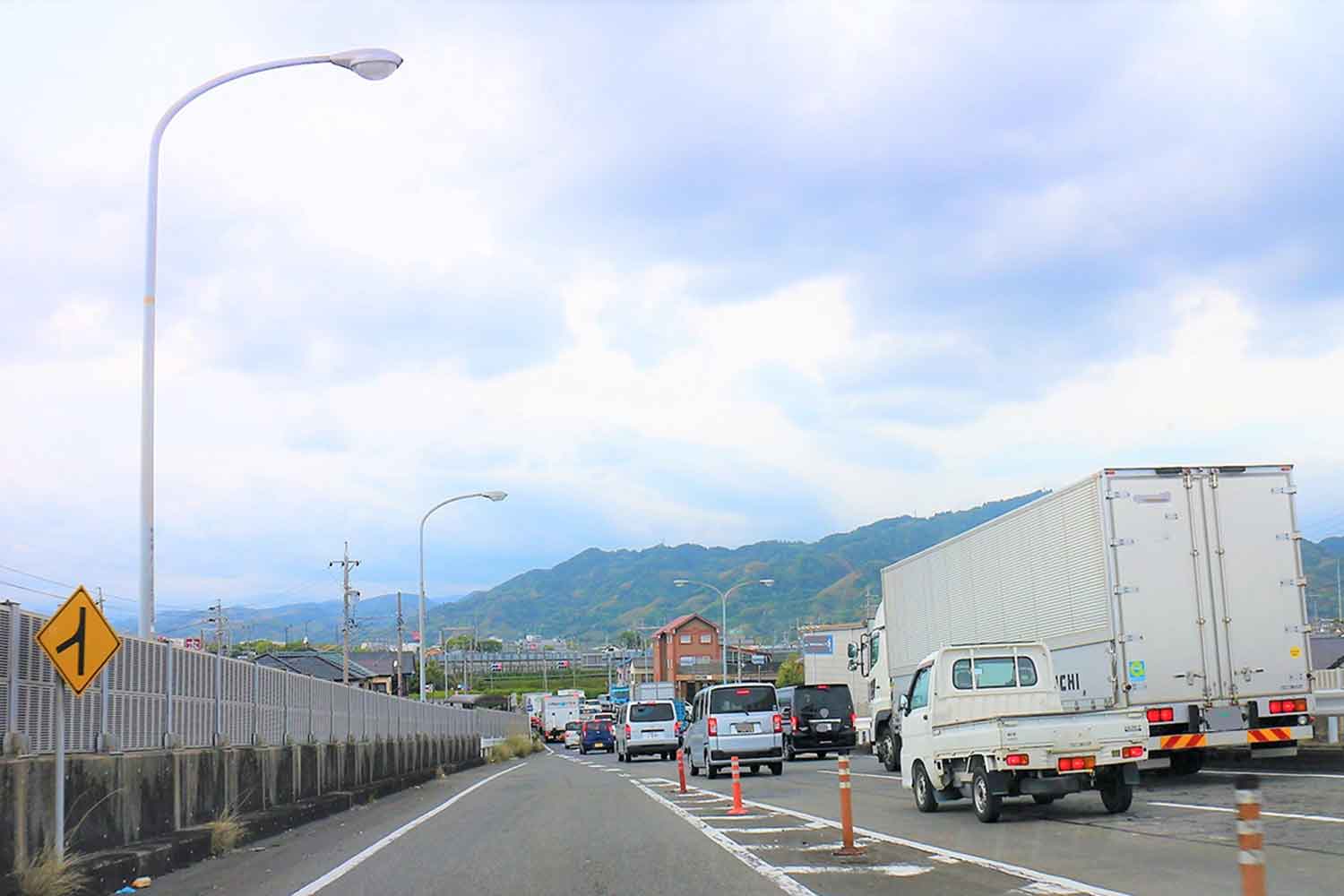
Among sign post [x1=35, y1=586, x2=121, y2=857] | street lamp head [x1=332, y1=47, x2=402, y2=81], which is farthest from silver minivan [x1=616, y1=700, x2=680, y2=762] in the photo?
sign post [x1=35, y1=586, x2=121, y2=857]

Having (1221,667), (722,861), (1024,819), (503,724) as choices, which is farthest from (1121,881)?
(503,724)

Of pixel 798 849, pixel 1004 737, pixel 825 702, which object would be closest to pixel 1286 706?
pixel 1004 737

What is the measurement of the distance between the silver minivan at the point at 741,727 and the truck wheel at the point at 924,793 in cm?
1101

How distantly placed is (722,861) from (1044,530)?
10818mm

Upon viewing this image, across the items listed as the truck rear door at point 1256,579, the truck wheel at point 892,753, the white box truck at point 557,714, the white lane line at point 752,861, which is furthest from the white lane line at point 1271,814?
the white box truck at point 557,714

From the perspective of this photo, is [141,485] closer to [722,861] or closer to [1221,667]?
[722,861]

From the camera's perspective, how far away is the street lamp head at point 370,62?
50.8 feet

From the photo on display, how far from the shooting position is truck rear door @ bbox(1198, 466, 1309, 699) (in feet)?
62.8

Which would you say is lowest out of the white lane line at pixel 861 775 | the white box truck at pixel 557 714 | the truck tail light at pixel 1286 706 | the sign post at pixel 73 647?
the white box truck at pixel 557 714

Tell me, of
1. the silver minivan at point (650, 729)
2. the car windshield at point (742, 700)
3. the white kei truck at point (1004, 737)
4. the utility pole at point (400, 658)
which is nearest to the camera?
the white kei truck at point (1004, 737)

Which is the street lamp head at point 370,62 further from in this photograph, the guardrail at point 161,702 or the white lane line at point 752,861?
the white lane line at point 752,861

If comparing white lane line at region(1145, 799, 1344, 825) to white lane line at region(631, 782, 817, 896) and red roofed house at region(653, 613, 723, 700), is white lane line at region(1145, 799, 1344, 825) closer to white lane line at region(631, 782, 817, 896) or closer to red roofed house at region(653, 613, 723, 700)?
white lane line at region(631, 782, 817, 896)

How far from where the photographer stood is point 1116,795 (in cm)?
1559

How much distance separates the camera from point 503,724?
75.0 m
